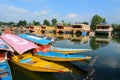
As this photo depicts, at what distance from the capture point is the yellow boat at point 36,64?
1484cm

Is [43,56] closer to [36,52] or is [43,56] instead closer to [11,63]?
[36,52]

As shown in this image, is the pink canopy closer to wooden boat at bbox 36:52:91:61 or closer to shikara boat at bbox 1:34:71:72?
shikara boat at bbox 1:34:71:72

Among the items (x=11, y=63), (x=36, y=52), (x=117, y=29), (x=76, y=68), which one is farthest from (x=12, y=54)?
(x=117, y=29)

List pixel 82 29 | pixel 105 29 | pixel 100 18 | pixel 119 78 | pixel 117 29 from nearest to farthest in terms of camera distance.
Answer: pixel 119 78
pixel 105 29
pixel 82 29
pixel 117 29
pixel 100 18

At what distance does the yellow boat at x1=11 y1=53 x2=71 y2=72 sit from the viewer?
14835 millimetres

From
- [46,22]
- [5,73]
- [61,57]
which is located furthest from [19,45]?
[46,22]

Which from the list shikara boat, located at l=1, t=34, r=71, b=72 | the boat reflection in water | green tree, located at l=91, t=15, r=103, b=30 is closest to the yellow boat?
shikara boat, located at l=1, t=34, r=71, b=72

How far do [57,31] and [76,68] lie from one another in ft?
216

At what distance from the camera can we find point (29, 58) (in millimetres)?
17969

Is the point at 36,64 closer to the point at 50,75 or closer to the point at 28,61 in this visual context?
the point at 28,61

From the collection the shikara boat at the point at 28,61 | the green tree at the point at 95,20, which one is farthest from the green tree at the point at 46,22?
the shikara boat at the point at 28,61

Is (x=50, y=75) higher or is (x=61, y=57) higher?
(x=61, y=57)

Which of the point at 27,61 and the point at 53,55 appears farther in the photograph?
the point at 53,55

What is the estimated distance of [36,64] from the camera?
16.4 meters
